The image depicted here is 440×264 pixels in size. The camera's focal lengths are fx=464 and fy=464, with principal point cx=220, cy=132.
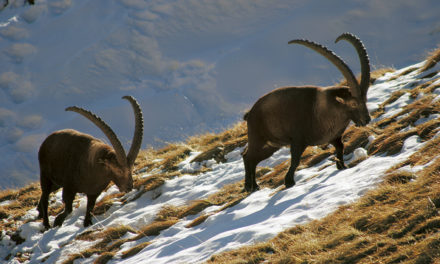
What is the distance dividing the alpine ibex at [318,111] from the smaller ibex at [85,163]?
8.42ft

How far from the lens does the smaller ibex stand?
8.27 meters

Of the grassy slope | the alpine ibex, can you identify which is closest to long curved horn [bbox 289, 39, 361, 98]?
the alpine ibex

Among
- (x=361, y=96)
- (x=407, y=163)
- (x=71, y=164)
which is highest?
(x=361, y=96)

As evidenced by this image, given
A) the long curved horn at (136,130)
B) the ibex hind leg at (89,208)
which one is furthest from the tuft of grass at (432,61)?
the ibex hind leg at (89,208)

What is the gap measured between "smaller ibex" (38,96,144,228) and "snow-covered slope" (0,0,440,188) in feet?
73.9

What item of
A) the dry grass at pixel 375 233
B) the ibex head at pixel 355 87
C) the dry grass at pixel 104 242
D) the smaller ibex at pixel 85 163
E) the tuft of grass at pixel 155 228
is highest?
the ibex head at pixel 355 87

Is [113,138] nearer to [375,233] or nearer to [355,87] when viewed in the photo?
[355,87]

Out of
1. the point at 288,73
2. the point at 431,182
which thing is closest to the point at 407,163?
the point at 431,182

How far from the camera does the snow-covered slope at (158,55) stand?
3344 centimetres

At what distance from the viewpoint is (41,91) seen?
33.3 meters

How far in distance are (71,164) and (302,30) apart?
1184 inches

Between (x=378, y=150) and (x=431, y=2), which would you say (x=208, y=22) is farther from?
(x=378, y=150)

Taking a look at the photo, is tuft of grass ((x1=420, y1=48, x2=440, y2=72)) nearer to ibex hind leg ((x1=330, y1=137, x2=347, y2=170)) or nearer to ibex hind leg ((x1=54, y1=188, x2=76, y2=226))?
ibex hind leg ((x1=330, y1=137, x2=347, y2=170))

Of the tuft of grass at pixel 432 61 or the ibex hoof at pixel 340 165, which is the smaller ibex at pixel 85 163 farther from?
the tuft of grass at pixel 432 61
